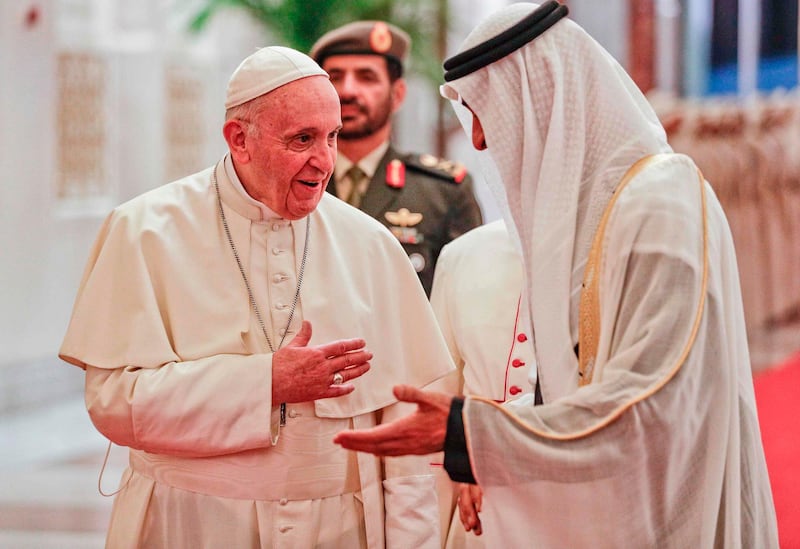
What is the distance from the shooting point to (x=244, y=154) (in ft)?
9.10

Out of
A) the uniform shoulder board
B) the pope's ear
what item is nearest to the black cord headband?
the pope's ear

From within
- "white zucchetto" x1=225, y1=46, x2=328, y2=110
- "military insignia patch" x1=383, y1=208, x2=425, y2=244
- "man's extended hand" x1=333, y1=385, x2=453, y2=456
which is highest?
"white zucchetto" x1=225, y1=46, x2=328, y2=110

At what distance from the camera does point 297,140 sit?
269cm

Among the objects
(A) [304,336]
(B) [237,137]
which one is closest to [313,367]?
(A) [304,336]

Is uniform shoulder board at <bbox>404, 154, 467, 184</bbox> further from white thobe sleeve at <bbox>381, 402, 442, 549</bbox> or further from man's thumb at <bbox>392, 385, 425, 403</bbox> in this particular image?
man's thumb at <bbox>392, 385, 425, 403</bbox>

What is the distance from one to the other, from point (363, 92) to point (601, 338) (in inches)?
97.4

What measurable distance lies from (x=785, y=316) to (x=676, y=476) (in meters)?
11.4

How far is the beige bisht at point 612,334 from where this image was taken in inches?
84.0

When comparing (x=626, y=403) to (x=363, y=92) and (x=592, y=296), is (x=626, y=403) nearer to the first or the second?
(x=592, y=296)

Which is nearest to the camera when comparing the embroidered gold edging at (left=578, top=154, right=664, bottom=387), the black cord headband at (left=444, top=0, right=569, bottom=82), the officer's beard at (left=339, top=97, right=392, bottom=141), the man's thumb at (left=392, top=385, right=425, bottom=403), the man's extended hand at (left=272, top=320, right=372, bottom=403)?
the man's thumb at (left=392, top=385, right=425, bottom=403)

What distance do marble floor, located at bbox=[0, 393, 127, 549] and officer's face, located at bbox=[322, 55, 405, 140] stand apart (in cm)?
233

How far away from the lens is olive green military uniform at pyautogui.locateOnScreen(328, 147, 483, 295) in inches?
169

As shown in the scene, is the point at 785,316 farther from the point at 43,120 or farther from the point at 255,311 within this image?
the point at 255,311

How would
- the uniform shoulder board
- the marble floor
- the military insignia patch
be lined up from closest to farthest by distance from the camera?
the military insignia patch < the uniform shoulder board < the marble floor
